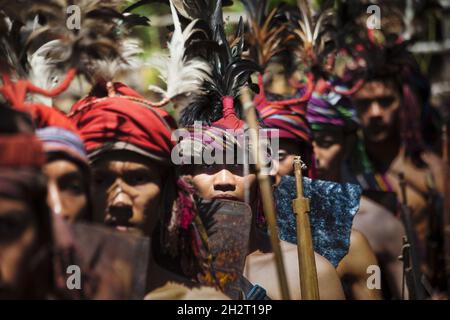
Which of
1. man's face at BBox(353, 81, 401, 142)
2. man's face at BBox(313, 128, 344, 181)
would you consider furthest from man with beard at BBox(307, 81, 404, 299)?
man's face at BBox(353, 81, 401, 142)

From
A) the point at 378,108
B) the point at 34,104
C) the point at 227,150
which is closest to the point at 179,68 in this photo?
the point at 227,150

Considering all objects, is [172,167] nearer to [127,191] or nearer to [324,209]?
[127,191]

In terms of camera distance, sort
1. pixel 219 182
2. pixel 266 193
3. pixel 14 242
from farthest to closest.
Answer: pixel 219 182, pixel 266 193, pixel 14 242

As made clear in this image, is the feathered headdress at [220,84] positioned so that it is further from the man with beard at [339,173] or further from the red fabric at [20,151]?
the man with beard at [339,173]

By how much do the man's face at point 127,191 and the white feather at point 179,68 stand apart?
0.37m

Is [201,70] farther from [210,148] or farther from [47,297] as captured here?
[47,297]

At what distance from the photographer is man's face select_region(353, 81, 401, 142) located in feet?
21.9

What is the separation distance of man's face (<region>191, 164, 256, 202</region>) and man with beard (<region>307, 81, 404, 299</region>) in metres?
1.95

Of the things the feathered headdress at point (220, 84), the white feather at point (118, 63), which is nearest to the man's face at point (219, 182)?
the feathered headdress at point (220, 84)

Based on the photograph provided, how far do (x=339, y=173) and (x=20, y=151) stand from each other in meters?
4.03

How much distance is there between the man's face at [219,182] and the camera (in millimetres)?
3752

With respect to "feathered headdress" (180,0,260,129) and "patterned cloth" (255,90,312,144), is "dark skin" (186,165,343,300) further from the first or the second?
"patterned cloth" (255,90,312,144)

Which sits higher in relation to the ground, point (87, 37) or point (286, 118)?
point (286, 118)

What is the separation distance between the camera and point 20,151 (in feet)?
7.48
